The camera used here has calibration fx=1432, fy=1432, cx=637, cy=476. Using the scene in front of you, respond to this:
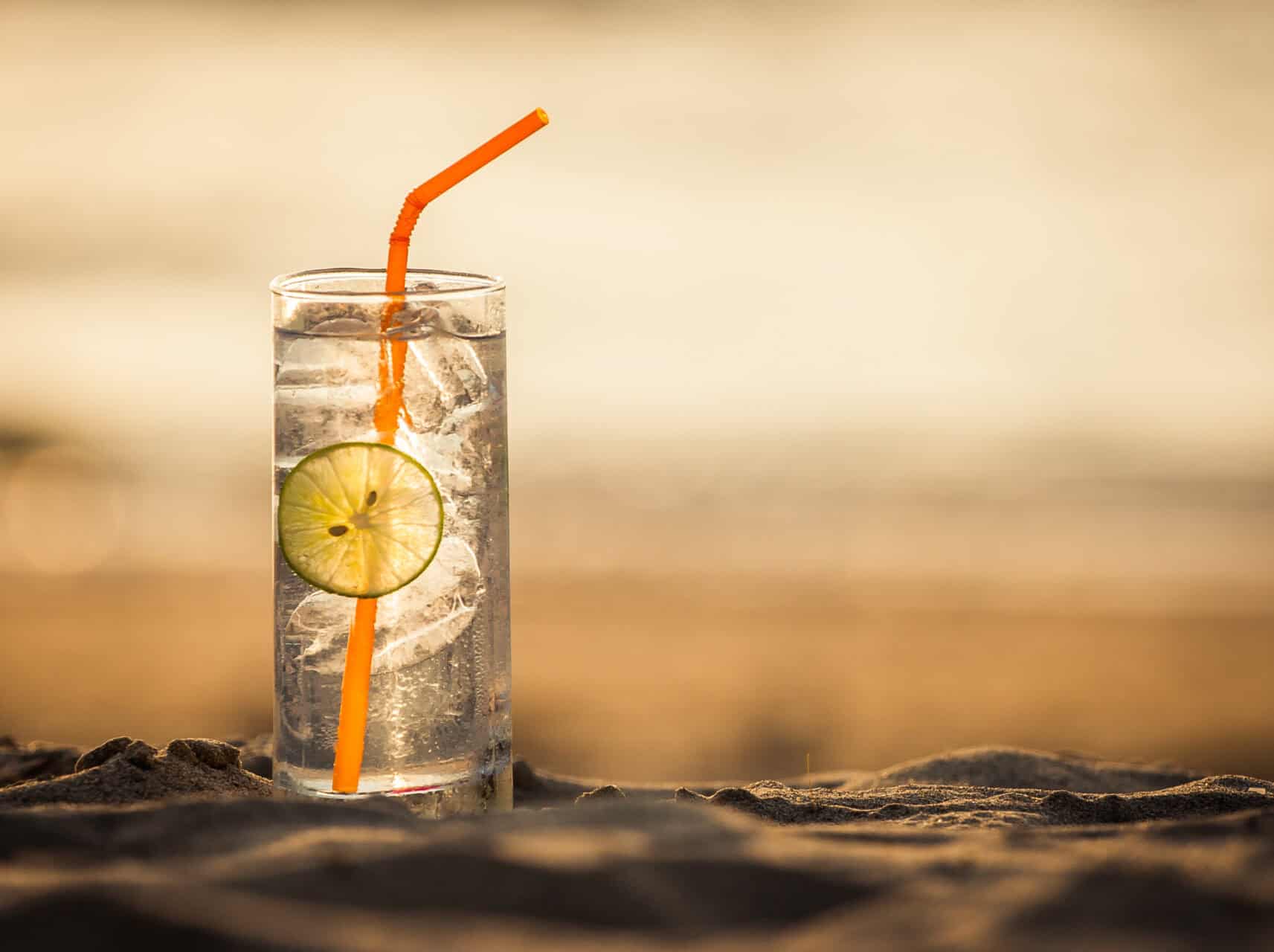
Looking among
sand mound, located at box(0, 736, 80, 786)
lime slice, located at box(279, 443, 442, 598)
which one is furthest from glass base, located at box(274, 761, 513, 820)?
sand mound, located at box(0, 736, 80, 786)

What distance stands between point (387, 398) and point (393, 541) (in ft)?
1.03

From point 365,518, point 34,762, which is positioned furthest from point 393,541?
point 34,762

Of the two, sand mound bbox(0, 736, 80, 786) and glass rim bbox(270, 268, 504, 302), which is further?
sand mound bbox(0, 736, 80, 786)

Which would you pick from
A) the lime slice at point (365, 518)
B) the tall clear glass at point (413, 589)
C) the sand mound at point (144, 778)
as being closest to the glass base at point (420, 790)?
the tall clear glass at point (413, 589)

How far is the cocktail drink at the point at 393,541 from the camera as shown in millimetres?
2564

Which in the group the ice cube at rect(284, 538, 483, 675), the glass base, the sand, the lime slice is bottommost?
the glass base

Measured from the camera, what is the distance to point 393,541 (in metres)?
2.55

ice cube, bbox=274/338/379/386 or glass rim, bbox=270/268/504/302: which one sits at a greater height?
glass rim, bbox=270/268/504/302

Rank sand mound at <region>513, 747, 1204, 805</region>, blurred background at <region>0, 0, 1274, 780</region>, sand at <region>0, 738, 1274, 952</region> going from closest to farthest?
sand at <region>0, 738, 1274, 952</region> < sand mound at <region>513, 747, 1204, 805</region> < blurred background at <region>0, 0, 1274, 780</region>

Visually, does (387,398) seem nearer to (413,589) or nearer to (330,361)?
(330,361)

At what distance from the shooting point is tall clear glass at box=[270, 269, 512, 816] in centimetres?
266

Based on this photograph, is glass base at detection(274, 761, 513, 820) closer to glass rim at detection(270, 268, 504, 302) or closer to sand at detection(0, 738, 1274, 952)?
sand at detection(0, 738, 1274, 952)

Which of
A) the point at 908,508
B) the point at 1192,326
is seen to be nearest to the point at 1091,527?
the point at 908,508

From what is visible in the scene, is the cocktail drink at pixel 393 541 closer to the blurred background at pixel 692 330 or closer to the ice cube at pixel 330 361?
the ice cube at pixel 330 361
